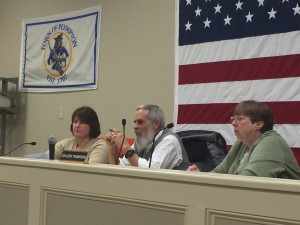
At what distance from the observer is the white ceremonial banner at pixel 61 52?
166 inches

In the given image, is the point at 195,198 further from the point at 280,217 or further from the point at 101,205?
Answer: the point at 101,205

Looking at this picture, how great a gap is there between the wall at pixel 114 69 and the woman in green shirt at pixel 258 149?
1.42m

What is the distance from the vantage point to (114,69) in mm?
4074

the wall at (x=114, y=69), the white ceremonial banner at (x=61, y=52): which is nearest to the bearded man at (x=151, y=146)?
the wall at (x=114, y=69)

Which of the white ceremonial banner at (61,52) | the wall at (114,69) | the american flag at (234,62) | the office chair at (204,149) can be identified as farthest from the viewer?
the white ceremonial banner at (61,52)

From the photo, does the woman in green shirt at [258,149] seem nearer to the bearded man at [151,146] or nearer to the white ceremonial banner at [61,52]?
the bearded man at [151,146]

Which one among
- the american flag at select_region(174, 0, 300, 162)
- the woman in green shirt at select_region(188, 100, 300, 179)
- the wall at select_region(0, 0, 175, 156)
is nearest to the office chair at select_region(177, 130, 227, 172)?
the woman in green shirt at select_region(188, 100, 300, 179)

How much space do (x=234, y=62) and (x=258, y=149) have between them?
1504mm

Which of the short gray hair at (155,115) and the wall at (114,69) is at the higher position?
the wall at (114,69)

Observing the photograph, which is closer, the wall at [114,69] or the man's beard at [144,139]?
the man's beard at [144,139]

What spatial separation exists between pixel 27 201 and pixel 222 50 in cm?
219

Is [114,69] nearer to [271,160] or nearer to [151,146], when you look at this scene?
[151,146]

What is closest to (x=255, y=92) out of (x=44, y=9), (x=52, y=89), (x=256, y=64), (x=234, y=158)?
(x=256, y=64)

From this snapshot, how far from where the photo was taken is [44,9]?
15.4ft
